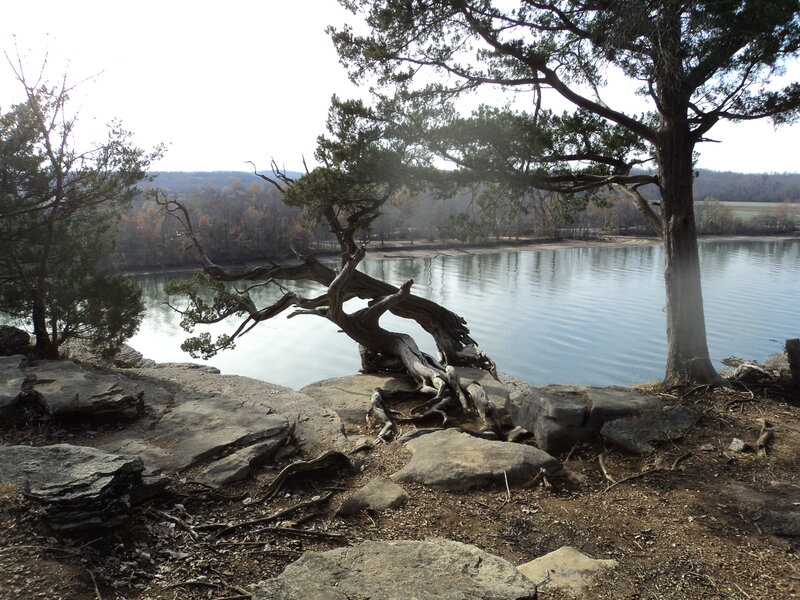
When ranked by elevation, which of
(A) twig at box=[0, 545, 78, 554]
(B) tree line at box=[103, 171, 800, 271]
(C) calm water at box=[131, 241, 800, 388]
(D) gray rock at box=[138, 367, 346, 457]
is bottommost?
(C) calm water at box=[131, 241, 800, 388]

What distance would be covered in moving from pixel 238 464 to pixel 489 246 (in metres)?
41.5

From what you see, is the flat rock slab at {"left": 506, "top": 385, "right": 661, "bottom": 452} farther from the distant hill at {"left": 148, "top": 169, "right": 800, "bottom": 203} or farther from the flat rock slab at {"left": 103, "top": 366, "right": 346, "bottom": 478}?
the distant hill at {"left": 148, "top": 169, "right": 800, "bottom": 203}

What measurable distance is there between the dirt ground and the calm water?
20.5ft

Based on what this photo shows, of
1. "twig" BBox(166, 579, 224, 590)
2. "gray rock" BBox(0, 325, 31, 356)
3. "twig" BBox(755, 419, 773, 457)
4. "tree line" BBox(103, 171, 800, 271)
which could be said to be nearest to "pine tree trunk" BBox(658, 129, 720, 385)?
"twig" BBox(755, 419, 773, 457)

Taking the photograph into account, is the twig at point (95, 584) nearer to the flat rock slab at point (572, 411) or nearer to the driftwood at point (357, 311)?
the flat rock slab at point (572, 411)

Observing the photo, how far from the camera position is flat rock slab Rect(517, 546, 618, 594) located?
2.55 m

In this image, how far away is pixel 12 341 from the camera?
7.48 metres

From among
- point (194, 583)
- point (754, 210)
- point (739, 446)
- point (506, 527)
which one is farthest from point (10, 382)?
point (754, 210)

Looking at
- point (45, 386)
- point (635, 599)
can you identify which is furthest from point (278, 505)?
point (45, 386)

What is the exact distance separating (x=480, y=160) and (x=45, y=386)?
489 centimetres

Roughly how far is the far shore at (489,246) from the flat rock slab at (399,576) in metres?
25.8

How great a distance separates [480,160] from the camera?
248 inches

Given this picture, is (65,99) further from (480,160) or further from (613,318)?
(613,318)

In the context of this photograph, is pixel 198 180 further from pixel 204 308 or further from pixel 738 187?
pixel 738 187
